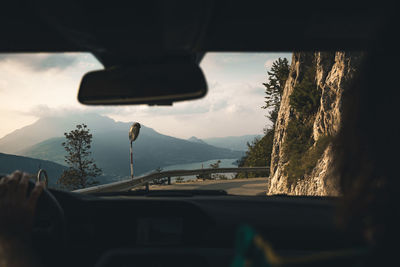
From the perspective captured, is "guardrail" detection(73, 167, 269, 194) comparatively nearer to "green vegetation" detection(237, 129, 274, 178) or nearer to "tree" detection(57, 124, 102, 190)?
"green vegetation" detection(237, 129, 274, 178)

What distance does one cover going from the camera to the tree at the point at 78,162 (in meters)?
62.4

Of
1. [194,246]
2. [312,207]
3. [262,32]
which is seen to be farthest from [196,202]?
[262,32]

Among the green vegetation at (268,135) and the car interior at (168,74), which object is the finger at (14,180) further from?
the green vegetation at (268,135)

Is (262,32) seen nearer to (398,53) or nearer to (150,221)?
(398,53)

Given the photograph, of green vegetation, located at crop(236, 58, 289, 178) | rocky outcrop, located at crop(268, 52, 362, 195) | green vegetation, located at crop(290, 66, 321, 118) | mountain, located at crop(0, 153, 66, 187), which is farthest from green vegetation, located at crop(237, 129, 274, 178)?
mountain, located at crop(0, 153, 66, 187)

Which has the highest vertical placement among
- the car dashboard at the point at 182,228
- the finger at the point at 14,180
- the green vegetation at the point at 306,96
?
the green vegetation at the point at 306,96

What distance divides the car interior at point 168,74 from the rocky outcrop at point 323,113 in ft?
25.4

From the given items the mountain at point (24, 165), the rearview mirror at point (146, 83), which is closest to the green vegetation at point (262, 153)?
the rearview mirror at point (146, 83)

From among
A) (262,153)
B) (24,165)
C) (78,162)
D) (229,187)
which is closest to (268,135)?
(262,153)

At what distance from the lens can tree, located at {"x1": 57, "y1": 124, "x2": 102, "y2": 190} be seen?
62425mm

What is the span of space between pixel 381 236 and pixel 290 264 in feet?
1.19

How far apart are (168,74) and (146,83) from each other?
191mm

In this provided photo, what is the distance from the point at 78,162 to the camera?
6500cm

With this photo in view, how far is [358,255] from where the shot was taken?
917mm
